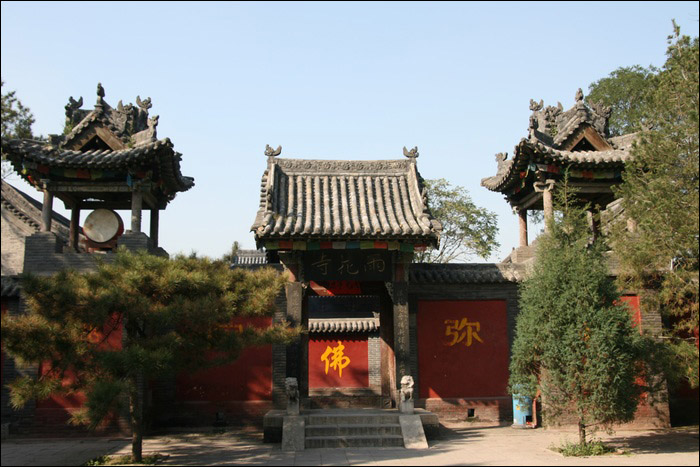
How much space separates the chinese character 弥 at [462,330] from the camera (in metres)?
12.7

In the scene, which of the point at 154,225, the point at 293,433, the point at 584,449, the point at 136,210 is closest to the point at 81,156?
the point at 136,210

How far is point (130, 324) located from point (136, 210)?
3960mm

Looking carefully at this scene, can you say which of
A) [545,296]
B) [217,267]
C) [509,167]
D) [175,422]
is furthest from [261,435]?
[509,167]

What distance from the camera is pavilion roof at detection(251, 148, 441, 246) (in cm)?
1100

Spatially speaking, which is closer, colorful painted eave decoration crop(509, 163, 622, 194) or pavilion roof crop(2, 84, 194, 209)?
pavilion roof crop(2, 84, 194, 209)

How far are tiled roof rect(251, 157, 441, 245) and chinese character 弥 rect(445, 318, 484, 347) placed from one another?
2293 millimetres

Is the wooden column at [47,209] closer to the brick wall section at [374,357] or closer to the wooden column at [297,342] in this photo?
the wooden column at [297,342]

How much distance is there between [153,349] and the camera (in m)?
8.22

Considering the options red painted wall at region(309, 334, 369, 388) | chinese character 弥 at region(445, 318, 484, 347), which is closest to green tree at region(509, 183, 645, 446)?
chinese character 弥 at region(445, 318, 484, 347)

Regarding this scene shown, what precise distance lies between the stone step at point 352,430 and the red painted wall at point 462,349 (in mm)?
2305

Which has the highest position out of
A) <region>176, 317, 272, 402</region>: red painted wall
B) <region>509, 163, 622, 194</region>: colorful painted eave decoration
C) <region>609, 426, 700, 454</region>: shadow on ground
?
<region>509, 163, 622, 194</region>: colorful painted eave decoration

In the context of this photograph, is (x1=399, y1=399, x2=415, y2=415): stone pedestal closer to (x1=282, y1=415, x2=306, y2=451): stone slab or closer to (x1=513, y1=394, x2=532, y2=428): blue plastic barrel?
(x1=282, y1=415, x2=306, y2=451): stone slab

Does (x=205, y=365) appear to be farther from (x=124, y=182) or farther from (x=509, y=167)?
(x=509, y=167)

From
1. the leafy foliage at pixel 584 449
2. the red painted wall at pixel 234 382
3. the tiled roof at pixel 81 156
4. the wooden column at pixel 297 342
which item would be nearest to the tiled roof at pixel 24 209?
the tiled roof at pixel 81 156
